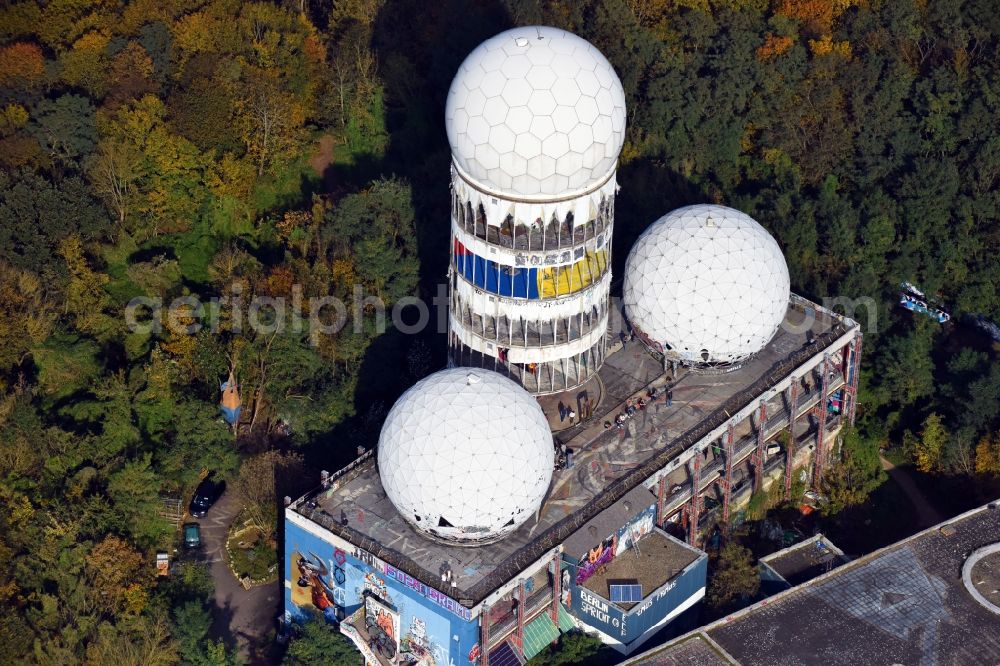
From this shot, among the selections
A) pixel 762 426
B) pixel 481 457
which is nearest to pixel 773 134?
pixel 762 426

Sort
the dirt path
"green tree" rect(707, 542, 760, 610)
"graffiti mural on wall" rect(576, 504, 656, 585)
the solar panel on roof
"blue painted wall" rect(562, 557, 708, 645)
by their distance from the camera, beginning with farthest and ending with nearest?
Result: the dirt path → "green tree" rect(707, 542, 760, 610) → "graffiti mural on wall" rect(576, 504, 656, 585) → the solar panel on roof → "blue painted wall" rect(562, 557, 708, 645)

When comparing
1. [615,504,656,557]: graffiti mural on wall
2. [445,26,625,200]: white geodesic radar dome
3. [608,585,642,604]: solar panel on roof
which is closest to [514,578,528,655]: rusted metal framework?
[608,585,642,604]: solar panel on roof

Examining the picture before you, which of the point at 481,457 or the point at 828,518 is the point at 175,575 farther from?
the point at 828,518

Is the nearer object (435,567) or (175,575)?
(435,567)

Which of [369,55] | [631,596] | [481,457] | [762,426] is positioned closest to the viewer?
[481,457]

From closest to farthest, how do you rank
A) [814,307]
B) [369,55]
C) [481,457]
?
1. [481,457]
2. [814,307]
3. [369,55]

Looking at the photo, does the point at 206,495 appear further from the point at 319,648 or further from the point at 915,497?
the point at 915,497

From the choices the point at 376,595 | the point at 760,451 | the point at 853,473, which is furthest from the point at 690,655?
the point at 853,473

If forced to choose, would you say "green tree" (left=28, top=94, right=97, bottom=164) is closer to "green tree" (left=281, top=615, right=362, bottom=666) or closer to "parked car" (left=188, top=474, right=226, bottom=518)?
"parked car" (left=188, top=474, right=226, bottom=518)

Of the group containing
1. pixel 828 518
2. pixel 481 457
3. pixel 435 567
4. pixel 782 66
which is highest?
pixel 782 66
